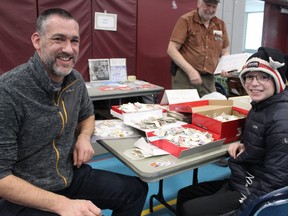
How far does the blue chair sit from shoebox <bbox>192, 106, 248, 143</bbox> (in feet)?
1.57

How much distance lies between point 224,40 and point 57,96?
1928mm

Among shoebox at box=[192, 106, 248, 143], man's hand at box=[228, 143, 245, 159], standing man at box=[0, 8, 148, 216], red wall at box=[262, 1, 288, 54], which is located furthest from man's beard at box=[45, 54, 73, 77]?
red wall at box=[262, 1, 288, 54]

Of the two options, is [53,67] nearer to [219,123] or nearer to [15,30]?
[219,123]

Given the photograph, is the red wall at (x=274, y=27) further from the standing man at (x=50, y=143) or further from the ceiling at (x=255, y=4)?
the standing man at (x=50, y=143)

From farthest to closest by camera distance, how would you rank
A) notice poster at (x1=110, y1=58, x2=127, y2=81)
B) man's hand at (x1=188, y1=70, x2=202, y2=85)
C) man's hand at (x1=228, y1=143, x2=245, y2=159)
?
notice poster at (x1=110, y1=58, x2=127, y2=81) < man's hand at (x1=188, y1=70, x2=202, y2=85) < man's hand at (x1=228, y1=143, x2=245, y2=159)

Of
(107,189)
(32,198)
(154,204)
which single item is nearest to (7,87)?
(32,198)

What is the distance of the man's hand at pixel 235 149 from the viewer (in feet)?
4.43

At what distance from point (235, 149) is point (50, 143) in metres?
0.88

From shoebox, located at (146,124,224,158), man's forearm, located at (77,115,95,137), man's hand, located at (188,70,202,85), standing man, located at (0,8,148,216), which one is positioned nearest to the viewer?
standing man, located at (0,8,148,216)

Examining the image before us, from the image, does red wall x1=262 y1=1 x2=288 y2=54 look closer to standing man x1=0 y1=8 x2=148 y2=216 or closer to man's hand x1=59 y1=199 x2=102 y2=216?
standing man x1=0 y1=8 x2=148 y2=216

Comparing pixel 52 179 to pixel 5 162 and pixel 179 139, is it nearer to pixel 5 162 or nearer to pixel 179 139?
pixel 5 162

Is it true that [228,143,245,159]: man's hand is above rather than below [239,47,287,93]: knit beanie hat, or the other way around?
below

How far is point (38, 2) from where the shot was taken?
3.04 meters

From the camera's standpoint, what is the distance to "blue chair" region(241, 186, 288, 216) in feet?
2.93
